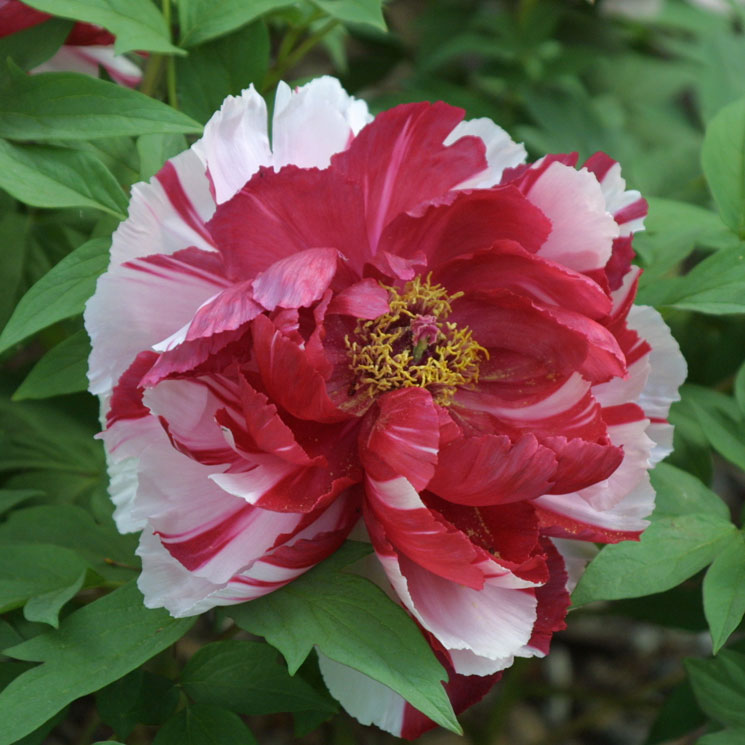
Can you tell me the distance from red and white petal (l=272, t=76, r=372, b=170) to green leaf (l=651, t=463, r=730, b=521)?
1.28 ft

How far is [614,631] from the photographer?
5.26 ft

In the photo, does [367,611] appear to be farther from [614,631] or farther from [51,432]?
[614,631]

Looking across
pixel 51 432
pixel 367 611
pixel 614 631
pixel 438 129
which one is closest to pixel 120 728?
pixel 367 611

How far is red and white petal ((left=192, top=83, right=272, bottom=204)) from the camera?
27.7 inches

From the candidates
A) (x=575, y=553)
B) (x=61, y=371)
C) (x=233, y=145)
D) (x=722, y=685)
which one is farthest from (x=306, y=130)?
(x=722, y=685)

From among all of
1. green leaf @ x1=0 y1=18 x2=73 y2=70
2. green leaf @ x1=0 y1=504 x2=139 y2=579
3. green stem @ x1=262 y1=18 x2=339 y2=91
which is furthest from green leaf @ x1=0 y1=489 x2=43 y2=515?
green stem @ x1=262 y1=18 x2=339 y2=91

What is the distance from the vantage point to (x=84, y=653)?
70 cm

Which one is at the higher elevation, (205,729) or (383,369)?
(383,369)

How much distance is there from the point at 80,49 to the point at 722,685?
834mm

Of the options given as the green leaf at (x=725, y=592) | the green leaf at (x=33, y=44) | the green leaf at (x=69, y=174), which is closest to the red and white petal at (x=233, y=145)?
the green leaf at (x=69, y=174)

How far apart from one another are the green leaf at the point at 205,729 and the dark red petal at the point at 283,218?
34 centimetres

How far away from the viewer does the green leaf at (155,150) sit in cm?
83

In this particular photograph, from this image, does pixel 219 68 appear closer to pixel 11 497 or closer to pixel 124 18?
pixel 124 18

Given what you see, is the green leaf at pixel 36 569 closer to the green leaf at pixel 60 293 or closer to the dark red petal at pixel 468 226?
the green leaf at pixel 60 293
